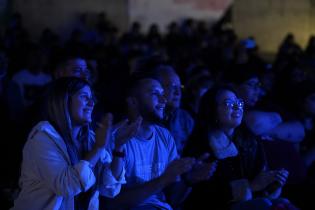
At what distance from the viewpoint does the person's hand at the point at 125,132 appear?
2482 mm

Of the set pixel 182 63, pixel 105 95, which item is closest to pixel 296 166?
pixel 105 95

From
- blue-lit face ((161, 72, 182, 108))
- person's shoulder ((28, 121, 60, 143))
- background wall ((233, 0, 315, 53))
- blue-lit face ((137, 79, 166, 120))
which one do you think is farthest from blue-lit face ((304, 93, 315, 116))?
background wall ((233, 0, 315, 53))

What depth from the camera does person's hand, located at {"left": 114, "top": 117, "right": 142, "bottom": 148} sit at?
8.14ft

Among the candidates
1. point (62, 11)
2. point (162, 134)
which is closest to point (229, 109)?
point (162, 134)

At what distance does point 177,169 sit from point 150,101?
0.55 m

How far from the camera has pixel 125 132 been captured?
98.3 inches

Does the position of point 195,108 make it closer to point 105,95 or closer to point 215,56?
point 105,95

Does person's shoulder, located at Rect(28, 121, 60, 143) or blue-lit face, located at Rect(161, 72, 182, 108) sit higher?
person's shoulder, located at Rect(28, 121, 60, 143)

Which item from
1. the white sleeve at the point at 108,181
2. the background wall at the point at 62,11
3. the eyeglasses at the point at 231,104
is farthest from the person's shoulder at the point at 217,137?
the background wall at the point at 62,11

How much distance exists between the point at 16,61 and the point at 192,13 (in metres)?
7.22

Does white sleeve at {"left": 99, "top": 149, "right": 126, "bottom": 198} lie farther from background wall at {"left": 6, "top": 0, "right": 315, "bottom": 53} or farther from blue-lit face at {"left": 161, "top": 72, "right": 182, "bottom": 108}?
background wall at {"left": 6, "top": 0, "right": 315, "bottom": 53}

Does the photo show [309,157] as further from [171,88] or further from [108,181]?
[108,181]

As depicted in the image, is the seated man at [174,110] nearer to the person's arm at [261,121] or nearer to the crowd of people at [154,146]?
the crowd of people at [154,146]

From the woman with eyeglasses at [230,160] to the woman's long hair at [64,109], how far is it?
1.02m
